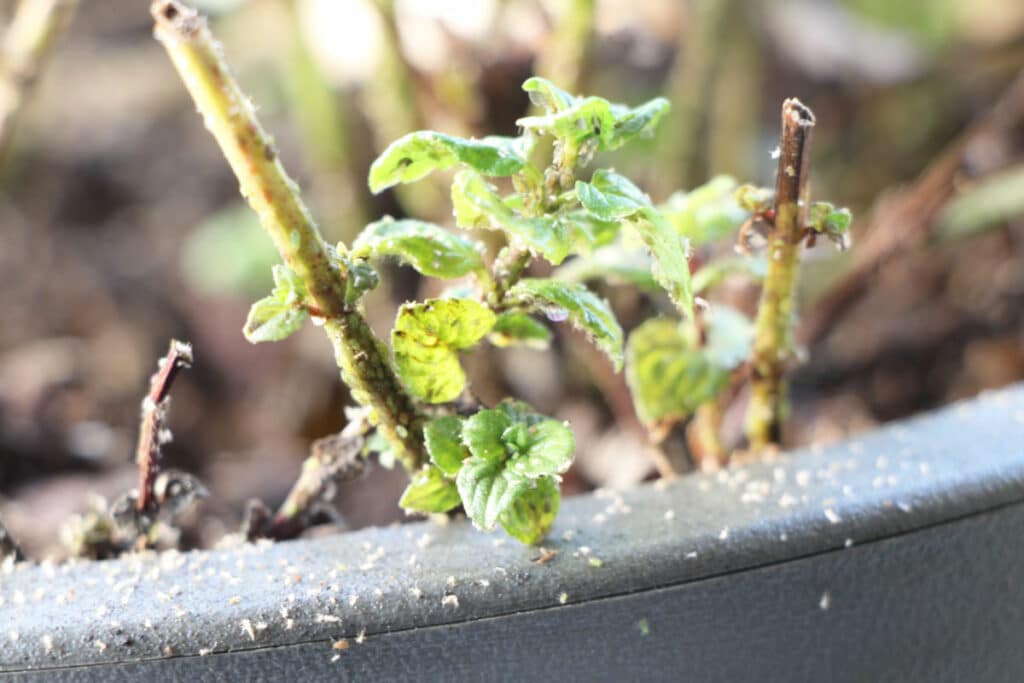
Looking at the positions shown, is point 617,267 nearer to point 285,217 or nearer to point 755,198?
point 755,198

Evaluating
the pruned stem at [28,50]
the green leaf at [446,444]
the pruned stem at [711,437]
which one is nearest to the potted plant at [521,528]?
the green leaf at [446,444]

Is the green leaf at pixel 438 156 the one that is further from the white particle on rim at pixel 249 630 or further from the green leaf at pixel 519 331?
the white particle on rim at pixel 249 630

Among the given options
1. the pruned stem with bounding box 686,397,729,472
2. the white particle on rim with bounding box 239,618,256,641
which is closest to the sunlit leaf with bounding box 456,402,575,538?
the white particle on rim with bounding box 239,618,256,641

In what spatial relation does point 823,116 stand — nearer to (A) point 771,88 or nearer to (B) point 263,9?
(A) point 771,88

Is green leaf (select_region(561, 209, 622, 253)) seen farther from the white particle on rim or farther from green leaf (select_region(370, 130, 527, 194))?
the white particle on rim

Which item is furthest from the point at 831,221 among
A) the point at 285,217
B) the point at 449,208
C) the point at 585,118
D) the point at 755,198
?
the point at 449,208
